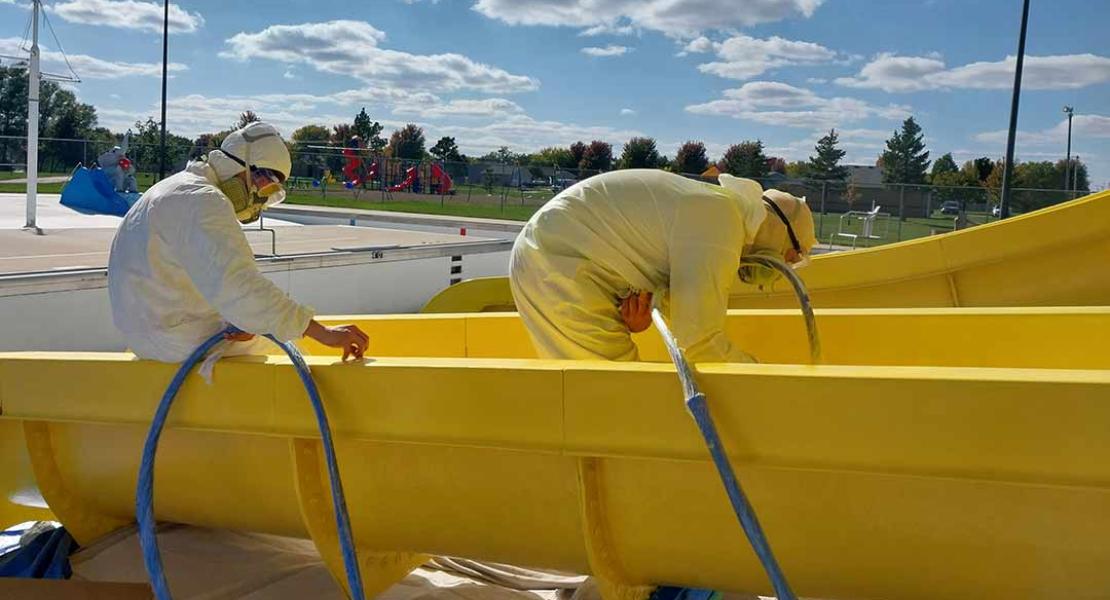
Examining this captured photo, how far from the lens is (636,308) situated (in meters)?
2.78

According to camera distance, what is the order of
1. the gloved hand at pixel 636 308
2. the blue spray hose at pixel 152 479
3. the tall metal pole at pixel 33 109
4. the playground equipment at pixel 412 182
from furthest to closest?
the playground equipment at pixel 412 182 < the tall metal pole at pixel 33 109 < the gloved hand at pixel 636 308 < the blue spray hose at pixel 152 479

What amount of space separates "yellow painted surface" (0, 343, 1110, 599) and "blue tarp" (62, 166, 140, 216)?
15394 millimetres

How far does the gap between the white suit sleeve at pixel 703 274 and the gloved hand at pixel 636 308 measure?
187 mm

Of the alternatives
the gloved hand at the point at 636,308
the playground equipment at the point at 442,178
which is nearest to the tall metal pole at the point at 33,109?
the gloved hand at the point at 636,308

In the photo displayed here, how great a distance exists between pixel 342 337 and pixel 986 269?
3613mm

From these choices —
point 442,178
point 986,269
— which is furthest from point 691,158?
point 986,269

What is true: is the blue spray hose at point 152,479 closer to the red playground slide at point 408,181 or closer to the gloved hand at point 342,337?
the gloved hand at point 342,337

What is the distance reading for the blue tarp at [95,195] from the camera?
656 inches

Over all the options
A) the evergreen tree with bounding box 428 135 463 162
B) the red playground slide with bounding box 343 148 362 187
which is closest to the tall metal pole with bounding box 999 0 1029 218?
the red playground slide with bounding box 343 148 362 187

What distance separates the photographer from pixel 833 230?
19906 mm

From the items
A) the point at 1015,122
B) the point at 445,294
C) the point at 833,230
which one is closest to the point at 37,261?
the point at 445,294

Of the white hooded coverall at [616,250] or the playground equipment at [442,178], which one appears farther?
the playground equipment at [442,178]

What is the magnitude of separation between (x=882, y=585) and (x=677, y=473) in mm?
513

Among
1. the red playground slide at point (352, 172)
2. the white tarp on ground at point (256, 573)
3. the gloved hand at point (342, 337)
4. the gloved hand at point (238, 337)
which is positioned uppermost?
the red playground slide at point (352, 172)
